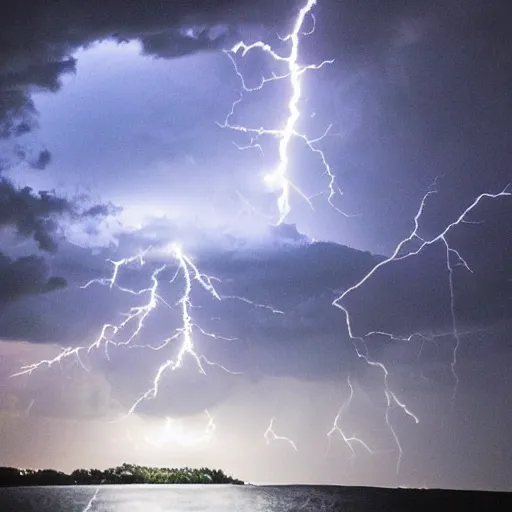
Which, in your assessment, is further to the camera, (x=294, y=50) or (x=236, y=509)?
(x=236, y=509)

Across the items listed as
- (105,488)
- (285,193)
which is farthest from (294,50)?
(105,488)

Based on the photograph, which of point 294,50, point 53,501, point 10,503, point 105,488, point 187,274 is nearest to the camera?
point 294,50

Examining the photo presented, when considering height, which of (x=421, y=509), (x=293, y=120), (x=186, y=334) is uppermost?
(x=293, y=120)

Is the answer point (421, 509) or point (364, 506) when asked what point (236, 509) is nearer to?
point (364, 506)

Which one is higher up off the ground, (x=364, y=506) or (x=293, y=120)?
(x=293, y=120)

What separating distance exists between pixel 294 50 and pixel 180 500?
3505cm

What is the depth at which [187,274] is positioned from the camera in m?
31.2

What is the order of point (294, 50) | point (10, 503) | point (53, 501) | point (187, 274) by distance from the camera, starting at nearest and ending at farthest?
point (294, 50)
point (187, 274)
point (10, 503)
point (53, 501)

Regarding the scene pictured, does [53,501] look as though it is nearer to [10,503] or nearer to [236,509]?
[10,503]

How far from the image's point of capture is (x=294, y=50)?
28219mm

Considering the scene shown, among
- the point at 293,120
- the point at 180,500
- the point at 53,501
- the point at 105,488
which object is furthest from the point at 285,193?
the point at 105,488

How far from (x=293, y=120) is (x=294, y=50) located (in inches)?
107

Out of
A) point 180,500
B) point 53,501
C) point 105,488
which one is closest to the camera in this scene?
point 53,501

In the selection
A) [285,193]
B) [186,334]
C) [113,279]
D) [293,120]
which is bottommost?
[186,334]
